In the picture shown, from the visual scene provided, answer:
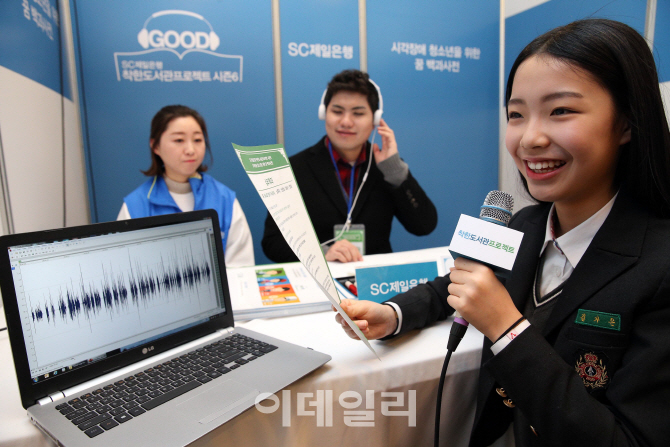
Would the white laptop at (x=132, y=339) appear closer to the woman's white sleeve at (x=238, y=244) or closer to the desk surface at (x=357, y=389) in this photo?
the desk surface at (x=357, y=389)

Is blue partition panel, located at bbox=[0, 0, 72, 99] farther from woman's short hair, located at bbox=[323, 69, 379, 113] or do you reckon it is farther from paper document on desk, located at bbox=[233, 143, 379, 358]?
paper document on desk, located at bbox=[233, 143, 379, 358]

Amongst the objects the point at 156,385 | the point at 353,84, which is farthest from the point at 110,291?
the point at 353,84

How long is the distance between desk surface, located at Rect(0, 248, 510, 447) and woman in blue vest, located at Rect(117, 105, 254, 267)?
121cm

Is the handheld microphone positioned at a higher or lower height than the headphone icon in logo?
lower

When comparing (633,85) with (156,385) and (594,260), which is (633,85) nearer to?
(594,260)

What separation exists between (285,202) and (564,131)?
18.8 inches

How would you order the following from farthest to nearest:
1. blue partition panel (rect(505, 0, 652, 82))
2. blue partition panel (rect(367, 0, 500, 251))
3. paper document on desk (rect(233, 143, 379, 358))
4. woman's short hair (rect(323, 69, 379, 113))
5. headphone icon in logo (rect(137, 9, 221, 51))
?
blue partition panel (rect(367, 0, 500, 251)) < headphone icon in logo (rect(137, 9, 221, 51)) < blue partition panel (rect(505, 0, 652, 82)) < woman's short hair (rect(323, 69, 379, 113)) < paper document on desk (rect(233, 143, 379, 358))

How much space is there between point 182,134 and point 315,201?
2.64 feet

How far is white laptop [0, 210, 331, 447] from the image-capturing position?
0.62 m

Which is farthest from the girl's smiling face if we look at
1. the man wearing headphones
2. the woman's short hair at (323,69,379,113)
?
the woman's short hair at (323,69,379,113)

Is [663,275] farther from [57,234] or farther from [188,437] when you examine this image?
[57,234]

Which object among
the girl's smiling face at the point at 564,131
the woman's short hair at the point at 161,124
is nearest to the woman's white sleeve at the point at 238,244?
the woman's short hair at the point at 161,124

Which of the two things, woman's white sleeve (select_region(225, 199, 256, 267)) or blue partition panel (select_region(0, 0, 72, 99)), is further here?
woman's white sleeve (select_region(225, 199, 256, 267))

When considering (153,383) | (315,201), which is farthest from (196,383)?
(315,201)
